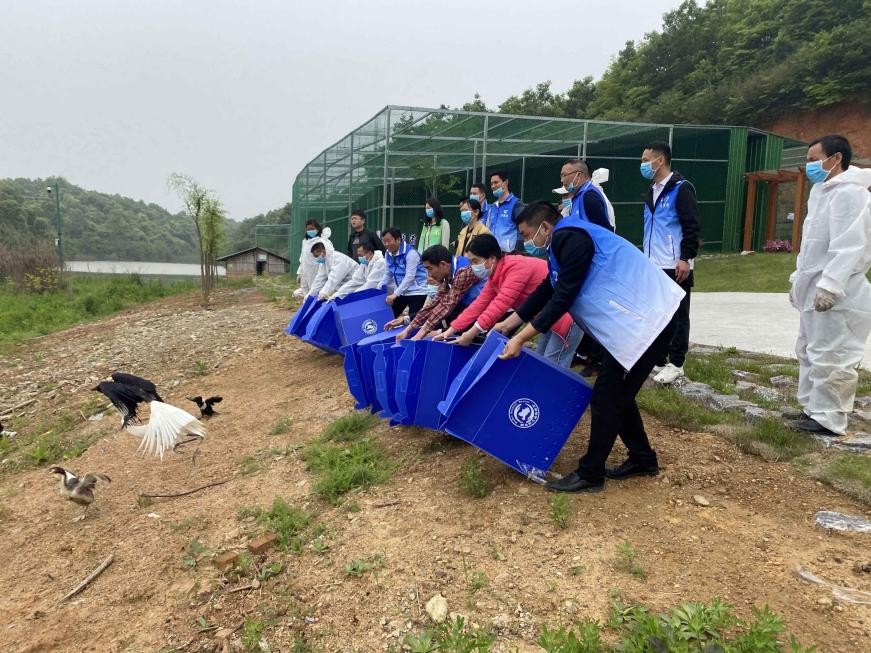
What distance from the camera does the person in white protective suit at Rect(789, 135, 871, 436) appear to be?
3.45m

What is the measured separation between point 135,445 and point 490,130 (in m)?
10.1

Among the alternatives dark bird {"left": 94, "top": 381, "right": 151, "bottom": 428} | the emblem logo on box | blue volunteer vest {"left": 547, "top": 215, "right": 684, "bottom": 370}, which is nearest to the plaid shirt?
the emblem logo on box

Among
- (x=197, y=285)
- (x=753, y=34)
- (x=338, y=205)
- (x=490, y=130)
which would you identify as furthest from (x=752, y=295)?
(x=753, y=34)

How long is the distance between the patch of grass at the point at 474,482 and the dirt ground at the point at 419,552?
5 centimetres

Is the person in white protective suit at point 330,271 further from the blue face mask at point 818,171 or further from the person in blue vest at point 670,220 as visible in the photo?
the blue face mask at point 818,171

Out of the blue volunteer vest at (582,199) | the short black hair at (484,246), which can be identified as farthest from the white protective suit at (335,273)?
the blue volunteer vest at (582,199)

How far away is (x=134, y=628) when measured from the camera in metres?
2.76

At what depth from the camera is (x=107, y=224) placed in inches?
1831

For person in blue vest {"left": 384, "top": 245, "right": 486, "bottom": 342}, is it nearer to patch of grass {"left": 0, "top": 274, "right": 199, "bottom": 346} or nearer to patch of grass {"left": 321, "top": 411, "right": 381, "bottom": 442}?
patch of grass {"left": 321, "top": 411, "right": 381, "bottom": 442}

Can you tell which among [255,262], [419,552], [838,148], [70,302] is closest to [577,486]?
[419,552]

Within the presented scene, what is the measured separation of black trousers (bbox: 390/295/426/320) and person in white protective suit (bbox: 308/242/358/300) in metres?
0.87

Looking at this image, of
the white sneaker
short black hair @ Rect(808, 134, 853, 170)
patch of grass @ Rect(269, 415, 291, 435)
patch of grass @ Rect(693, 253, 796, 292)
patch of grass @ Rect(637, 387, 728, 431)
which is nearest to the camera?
short black hair @ Rect(808, 134, 853, 170)

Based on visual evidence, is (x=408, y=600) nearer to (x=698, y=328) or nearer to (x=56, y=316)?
(x=698, y=328)

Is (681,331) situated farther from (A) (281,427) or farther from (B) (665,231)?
(A) (281,427)
